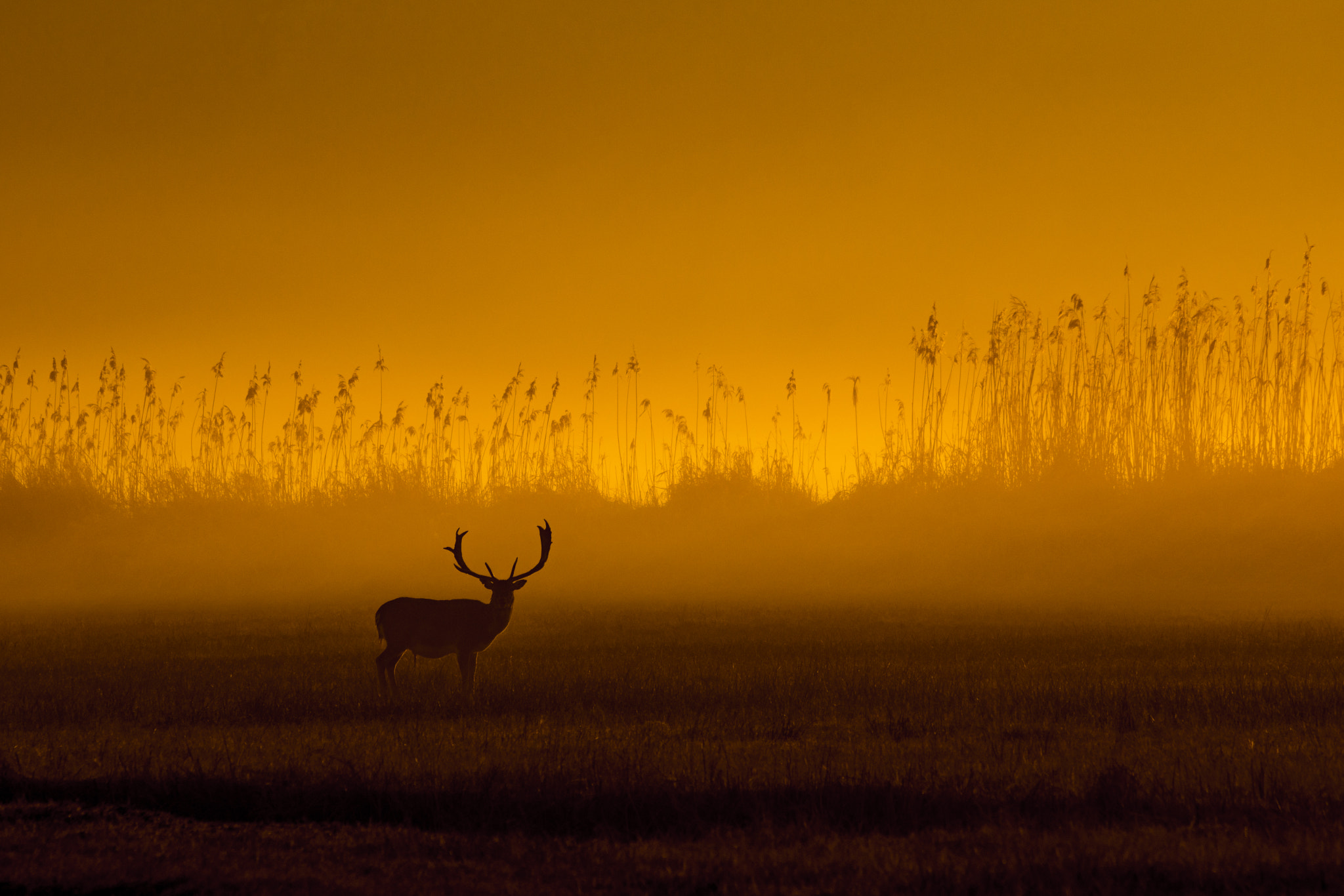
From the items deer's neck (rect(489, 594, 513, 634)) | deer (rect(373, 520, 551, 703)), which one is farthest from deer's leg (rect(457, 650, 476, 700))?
deer's neck (rect(489, 594, 513, 634))

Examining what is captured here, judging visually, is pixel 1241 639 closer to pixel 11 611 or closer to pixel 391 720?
pixel 391 720

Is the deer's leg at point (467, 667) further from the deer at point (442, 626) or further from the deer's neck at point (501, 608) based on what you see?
the deer's neck at point (501, 608)

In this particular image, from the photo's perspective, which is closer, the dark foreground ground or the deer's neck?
the dark foreground ground

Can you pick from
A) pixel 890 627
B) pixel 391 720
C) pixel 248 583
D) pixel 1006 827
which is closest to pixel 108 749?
pixel 391 720

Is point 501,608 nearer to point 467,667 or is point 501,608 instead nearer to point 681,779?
point 467,667

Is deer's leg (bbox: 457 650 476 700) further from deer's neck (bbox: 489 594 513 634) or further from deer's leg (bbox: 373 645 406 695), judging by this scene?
deer's leg (bbox: 373 645 406 695)

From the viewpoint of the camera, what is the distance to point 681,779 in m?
11.9

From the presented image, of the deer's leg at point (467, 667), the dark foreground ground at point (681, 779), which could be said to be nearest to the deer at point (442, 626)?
the deer's leg at point (467, 667)

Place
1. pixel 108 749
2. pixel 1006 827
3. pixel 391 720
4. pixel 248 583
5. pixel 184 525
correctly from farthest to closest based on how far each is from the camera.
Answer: pixel 248 583 < pixel 184 525 < pixel 391 720 < pixel 108 749 < pixel 1006 827

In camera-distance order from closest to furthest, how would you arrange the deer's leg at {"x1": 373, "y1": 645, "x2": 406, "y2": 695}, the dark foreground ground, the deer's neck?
1. the dark foreground ground
2. the deer's leg at {"x1": 373, "y1": 645, "x2": 406, "y2": 695}
3. the deer's neck

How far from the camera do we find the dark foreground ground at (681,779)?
358 inches

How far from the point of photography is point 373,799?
1151 centimetres

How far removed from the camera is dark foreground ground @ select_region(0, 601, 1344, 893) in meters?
9.09

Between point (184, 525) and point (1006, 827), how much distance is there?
55.9 m
